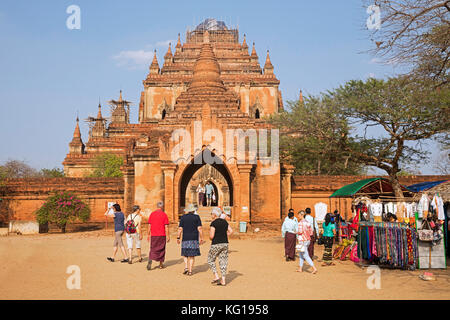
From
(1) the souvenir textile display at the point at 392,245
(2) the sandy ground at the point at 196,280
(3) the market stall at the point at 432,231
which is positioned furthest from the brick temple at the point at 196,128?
(3) the market stall at the point at 432,231

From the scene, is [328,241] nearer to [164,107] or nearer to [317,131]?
[317,131]

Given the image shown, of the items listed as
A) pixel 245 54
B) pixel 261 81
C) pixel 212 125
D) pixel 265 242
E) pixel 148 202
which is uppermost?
pixel 245 54

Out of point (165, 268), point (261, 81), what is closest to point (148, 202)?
point (165, 268)

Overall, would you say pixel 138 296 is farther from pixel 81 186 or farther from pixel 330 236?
pixel 81 186

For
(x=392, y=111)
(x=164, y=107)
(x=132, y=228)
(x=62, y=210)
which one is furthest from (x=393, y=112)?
(x=164, y=107)

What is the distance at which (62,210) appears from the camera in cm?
2044

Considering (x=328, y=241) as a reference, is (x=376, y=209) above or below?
above

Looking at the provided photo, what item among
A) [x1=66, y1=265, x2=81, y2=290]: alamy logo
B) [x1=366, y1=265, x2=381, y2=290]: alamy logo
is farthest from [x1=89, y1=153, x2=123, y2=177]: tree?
[x1=366, y1=265, x2=381, y2=290]: alamy logo

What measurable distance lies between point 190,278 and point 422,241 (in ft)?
18.8

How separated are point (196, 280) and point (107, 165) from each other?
27.6 m

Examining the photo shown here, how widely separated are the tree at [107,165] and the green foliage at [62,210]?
12.3 metres

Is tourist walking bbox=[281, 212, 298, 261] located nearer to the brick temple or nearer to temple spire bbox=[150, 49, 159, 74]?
the brick temple

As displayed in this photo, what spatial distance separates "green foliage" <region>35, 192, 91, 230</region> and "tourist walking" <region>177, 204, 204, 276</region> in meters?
12.5

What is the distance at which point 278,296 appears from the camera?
7574 millimetres
